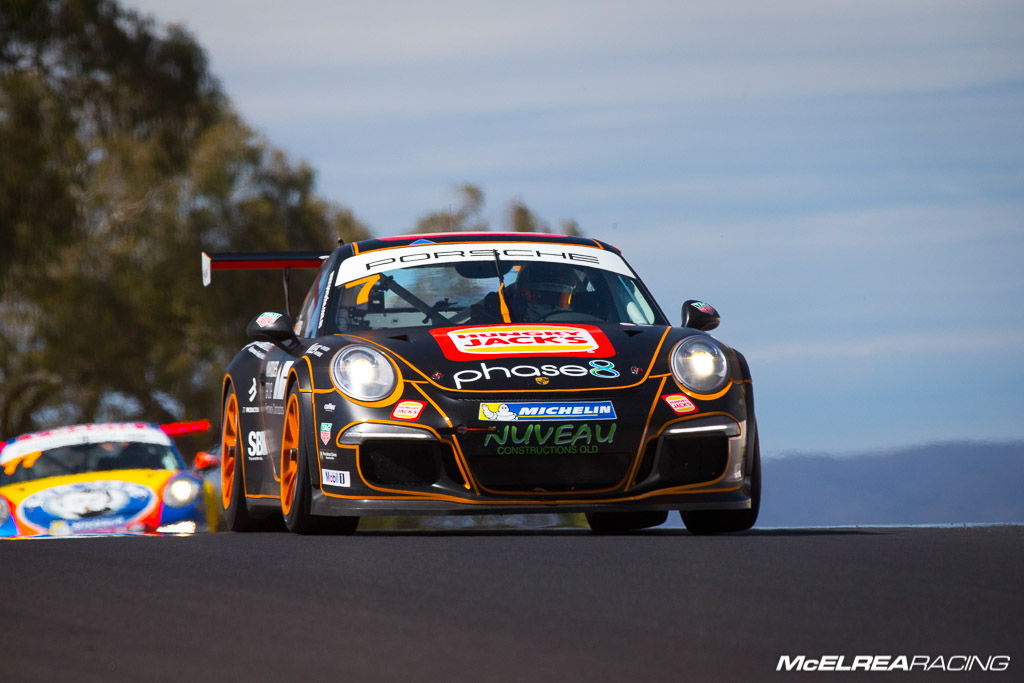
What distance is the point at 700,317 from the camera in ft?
30.8

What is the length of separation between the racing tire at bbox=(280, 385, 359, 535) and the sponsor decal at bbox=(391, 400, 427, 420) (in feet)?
1.68

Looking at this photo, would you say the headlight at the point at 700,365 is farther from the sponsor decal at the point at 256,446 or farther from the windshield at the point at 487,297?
the sponsor decal at the point at 256,446

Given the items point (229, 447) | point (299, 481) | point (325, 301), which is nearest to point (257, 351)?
point (229, 447)

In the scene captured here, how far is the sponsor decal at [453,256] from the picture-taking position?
9.84 m

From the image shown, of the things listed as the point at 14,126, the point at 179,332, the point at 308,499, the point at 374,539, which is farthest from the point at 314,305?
the point at 179,332

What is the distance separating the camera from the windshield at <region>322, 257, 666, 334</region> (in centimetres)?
944

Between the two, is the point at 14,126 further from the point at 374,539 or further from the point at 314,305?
the point at 374,539

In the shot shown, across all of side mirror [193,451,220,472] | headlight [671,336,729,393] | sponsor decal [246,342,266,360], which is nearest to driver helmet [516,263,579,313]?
headlight [671,336,729,393]

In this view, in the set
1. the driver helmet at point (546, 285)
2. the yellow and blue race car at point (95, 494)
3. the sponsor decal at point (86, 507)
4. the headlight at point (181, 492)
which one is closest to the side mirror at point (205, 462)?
the headlight at point (181, 492)

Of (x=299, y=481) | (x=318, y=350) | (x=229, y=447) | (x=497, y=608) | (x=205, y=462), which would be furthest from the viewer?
(x=205, y=462)

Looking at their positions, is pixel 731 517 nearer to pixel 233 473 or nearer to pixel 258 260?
pixel 233 473

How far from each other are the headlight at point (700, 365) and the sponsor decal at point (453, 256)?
4.96 ft

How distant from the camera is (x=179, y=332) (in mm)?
37938

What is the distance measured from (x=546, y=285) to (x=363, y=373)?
5.43ft
